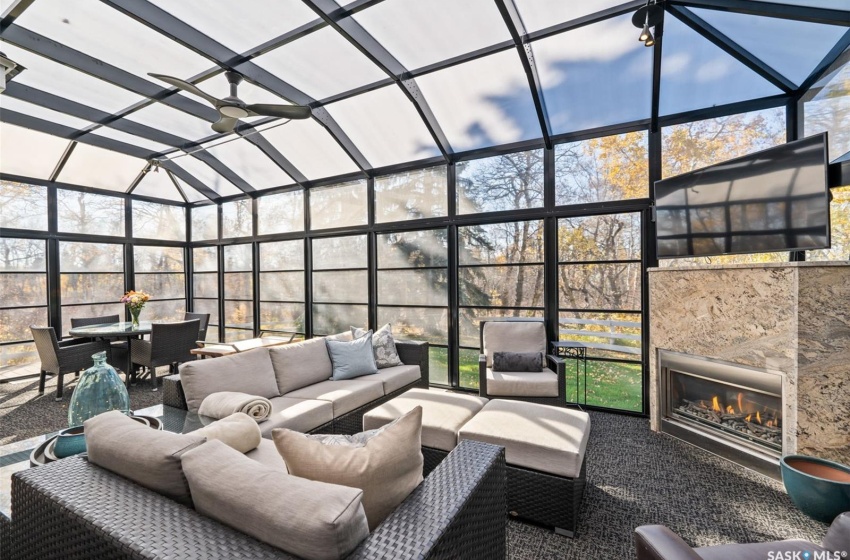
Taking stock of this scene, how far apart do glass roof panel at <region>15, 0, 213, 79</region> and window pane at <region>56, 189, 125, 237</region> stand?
372 cm

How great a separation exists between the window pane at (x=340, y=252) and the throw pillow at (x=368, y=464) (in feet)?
15.3

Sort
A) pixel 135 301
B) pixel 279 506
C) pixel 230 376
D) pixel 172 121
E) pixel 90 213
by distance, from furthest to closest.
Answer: pixel 90 213, pixel 135 301, pixel 172 121, pixel 230 376, pixel 279 506

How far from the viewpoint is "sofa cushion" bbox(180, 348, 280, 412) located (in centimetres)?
274

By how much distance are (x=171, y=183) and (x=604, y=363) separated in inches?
319

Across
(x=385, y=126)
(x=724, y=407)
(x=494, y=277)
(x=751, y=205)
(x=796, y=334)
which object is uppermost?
(x=385, y=126)

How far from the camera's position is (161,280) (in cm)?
742

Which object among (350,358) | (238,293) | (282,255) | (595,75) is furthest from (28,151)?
(595,75)

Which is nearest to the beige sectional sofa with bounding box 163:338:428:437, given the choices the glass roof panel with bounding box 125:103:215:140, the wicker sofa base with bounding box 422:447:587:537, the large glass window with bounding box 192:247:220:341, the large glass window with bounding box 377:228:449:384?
the large glass window with bounding box 377:228:449:384

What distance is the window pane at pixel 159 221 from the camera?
7070 millimetres

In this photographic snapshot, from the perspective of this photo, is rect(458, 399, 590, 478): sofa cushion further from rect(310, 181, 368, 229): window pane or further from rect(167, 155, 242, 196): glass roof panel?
rect(167, 155, 242, 196): glass roof panel

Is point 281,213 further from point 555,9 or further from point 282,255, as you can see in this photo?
point 555,9

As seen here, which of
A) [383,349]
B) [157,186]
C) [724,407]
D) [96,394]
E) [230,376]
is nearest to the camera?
[96,394]

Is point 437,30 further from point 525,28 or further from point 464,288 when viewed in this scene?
point 464,288

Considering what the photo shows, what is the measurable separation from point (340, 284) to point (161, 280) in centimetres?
413
